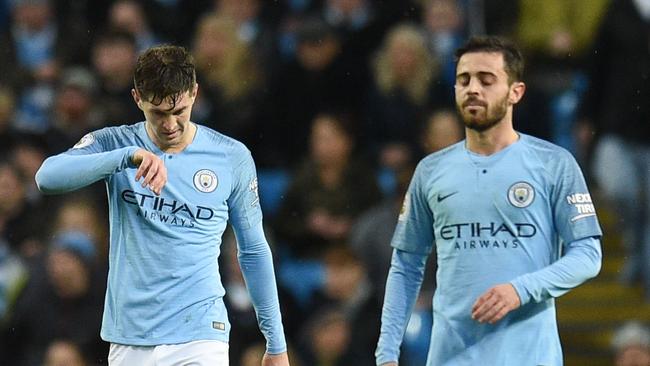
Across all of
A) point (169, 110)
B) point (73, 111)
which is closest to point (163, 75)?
point (169, 110)

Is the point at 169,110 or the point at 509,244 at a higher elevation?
the point at 169,110

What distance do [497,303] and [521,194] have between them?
53 cm

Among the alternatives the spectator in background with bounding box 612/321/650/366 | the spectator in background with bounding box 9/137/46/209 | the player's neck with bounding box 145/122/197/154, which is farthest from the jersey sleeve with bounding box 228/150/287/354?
the spectator in background with bounding box 9/137/46/209

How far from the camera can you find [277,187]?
28.6 feet

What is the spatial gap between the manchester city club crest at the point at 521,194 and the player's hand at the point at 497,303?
1.32 feet

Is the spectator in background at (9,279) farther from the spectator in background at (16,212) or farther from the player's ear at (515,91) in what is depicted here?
the player's ear at (515,91)

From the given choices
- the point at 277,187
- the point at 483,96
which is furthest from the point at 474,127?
the point at 277,187

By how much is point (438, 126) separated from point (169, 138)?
3.48 metres

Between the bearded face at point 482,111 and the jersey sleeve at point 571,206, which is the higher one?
the bearded face at point 482,111

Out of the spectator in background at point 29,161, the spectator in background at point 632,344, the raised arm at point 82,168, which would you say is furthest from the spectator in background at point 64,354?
the raised arm at point 82,168

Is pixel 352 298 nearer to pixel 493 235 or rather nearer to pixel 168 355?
pixel 493 235

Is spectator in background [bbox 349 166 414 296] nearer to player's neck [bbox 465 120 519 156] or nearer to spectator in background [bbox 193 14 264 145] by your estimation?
spectator in background [bbox 193 14 264 145]

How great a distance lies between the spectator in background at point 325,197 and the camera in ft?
27.6

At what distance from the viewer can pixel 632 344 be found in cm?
838
